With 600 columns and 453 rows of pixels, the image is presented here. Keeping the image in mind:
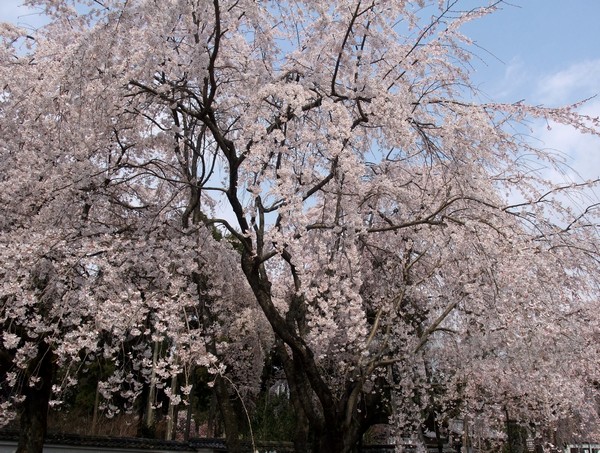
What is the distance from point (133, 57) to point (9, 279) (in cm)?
315

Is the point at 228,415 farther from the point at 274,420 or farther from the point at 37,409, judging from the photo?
the point at 274,420

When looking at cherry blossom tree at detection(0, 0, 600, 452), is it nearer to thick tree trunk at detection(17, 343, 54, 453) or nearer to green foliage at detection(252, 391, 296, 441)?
thick tree trunk at detection(17, 343, 54, 453)

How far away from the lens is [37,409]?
8008 mm

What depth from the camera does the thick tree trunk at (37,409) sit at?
25.7ft

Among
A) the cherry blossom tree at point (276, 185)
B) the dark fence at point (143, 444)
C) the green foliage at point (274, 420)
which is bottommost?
the dark fence at point (143, 444)

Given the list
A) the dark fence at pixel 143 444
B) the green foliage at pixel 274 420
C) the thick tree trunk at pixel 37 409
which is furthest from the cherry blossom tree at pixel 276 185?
the green foliage at pixel 274 420

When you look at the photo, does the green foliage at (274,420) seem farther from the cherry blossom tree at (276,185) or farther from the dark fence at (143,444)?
the cherry blossom tree at (276,185)

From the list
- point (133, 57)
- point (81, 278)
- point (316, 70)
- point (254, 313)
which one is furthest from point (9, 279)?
point (254, 313)

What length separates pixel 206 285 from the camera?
9.73 m

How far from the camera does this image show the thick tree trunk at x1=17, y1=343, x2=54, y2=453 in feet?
25.7

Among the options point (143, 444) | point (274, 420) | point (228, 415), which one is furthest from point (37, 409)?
point (274, 420)

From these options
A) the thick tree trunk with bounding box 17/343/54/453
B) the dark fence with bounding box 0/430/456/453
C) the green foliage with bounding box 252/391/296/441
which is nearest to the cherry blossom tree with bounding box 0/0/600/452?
the thick tree trunk with bounding box 17/343/54/453

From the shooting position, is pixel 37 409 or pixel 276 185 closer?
pixel 276 185

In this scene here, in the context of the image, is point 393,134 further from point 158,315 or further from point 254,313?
point 254,313
